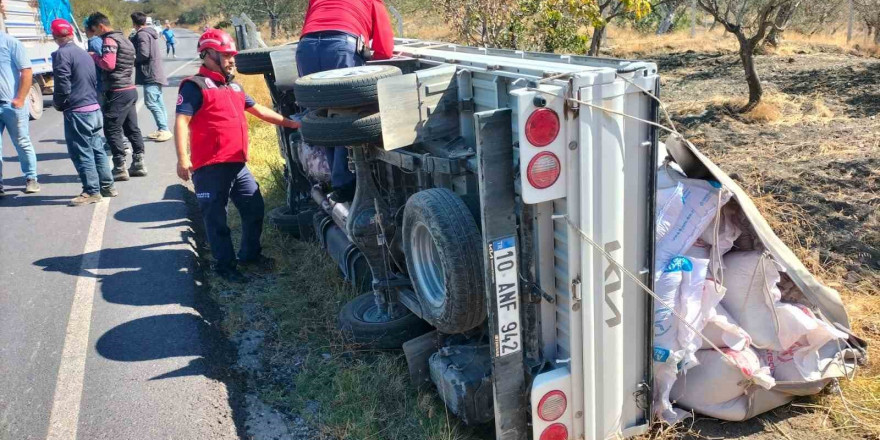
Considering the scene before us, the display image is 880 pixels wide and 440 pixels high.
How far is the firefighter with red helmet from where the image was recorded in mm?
5250

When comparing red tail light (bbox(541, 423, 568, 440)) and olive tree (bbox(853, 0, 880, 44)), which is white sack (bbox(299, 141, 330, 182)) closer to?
red tail light (bbox(541, 423, 568, 440))

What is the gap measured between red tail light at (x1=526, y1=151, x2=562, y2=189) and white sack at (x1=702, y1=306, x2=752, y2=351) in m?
1.33

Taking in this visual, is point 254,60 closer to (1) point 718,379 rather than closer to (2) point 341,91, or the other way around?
(2) point 341,91

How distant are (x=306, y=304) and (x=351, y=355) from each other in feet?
3.27

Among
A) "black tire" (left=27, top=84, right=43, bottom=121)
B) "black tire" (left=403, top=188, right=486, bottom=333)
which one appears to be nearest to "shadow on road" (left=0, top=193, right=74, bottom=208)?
"black tire" (left=403, top=188, right=486, bottom=333)

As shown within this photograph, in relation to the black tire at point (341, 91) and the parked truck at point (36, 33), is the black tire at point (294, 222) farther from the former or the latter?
the parked truck at point (36, 33)

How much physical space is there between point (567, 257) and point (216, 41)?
3424mm

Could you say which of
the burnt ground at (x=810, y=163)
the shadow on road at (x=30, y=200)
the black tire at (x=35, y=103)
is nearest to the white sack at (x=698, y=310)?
the burnt ground at (x=810, y=163)

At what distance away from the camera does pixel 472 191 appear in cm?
369

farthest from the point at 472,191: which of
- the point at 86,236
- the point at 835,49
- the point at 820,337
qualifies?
the point at 835,49

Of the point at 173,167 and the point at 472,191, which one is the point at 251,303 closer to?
the point at 472,191

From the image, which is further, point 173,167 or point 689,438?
point 173,167

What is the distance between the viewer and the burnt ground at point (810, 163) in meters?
3.70

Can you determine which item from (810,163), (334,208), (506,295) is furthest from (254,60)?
(810,163)
